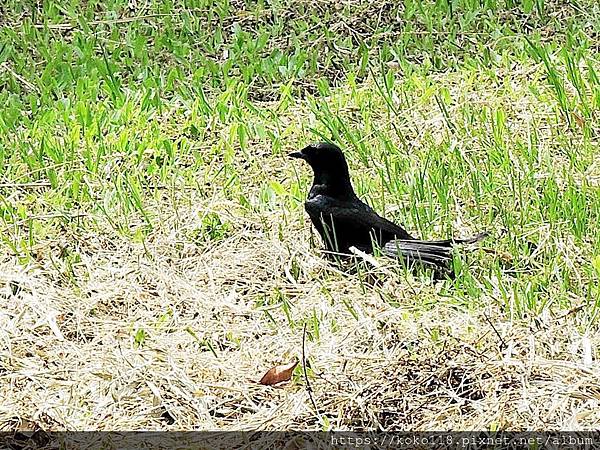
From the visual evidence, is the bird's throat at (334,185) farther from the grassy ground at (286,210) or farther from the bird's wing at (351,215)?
the grassy ground at (286,210)

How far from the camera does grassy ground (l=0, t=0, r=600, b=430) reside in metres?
3.61

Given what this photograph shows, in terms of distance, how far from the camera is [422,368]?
3605 mm

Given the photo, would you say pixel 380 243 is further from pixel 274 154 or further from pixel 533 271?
pixel 274 154

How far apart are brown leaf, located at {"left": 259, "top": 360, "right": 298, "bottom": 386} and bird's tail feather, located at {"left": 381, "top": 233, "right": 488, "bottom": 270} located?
3.10 ft

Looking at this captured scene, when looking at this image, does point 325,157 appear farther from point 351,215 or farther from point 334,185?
point 351,215

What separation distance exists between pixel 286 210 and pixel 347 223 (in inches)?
21.7

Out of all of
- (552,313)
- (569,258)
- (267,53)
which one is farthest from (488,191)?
(267,53)

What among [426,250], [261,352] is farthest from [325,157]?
[261,352]

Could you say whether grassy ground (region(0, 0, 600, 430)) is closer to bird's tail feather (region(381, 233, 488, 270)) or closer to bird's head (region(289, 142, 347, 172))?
bird's tail feather (region(381, 233, 488, 270))

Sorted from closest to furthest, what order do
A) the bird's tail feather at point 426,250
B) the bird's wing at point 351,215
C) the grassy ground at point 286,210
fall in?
the grassy ground at point 286,210 < the bird's tail feather at point 426,250 < the bird's wing at point 351,215

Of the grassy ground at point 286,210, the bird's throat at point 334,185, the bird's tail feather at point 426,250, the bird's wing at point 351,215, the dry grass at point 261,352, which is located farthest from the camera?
the bird's throat at point 334,185

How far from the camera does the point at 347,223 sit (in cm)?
470

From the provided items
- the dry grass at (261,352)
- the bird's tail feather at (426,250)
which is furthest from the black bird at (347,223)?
the dry grass at (261,352)

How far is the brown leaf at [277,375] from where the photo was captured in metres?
3.71
